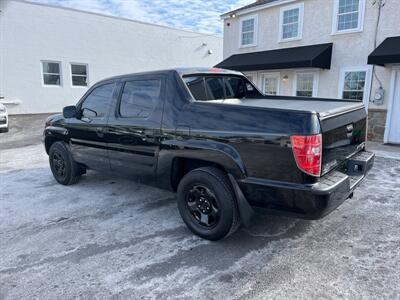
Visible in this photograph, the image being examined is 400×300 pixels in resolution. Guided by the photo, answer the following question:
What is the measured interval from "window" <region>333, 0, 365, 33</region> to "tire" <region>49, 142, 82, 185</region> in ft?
31.2

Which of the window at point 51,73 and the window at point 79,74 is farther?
the window at point 79,74

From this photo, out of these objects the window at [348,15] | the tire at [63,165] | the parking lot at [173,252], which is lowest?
the parking lot at [173,252]

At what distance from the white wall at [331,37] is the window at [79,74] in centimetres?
947

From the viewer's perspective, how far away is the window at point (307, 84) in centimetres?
1112

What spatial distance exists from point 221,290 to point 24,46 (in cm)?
1653

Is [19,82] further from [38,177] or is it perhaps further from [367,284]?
[367,284]

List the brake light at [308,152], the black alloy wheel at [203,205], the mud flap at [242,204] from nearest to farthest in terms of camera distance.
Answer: the brake light at [308,152], the mud flap at [242,204], the black alloy wheel at [203,205]

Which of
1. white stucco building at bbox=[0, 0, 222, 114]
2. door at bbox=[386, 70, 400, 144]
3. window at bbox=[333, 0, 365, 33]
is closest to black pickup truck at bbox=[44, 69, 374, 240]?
door at bbox=[386, 70, 400, 144]

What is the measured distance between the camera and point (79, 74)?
17328 mm

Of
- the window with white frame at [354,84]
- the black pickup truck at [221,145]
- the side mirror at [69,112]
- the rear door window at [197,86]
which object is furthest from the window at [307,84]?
the side mirror at [69,112]

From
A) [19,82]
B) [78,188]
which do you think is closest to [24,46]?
[19,82]

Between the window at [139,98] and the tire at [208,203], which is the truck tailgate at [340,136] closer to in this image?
the tire at [208,203]

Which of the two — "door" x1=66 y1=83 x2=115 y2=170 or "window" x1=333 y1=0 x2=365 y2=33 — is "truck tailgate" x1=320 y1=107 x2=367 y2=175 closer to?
"door" x1=66 y1=83 x2=115 y2=170

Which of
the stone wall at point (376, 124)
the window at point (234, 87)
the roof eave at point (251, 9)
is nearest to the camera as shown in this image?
the window at point (234, 87)
